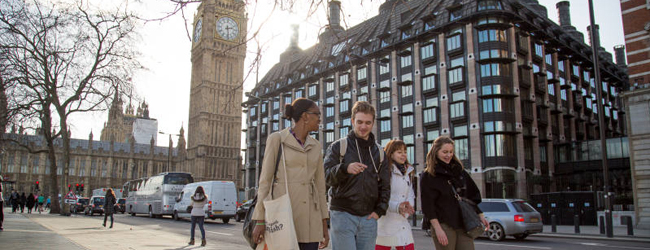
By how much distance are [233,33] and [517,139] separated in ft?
129

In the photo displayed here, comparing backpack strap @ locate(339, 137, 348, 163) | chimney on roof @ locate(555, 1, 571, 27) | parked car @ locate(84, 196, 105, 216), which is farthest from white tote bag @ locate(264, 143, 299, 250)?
→ chimney on roof @ locate(555, 1, 571, 27)

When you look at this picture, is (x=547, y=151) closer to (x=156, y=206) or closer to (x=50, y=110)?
(x=156, y=206)

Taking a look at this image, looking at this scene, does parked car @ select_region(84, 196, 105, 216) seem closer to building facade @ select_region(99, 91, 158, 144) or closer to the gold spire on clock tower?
the gold spire on clock tower

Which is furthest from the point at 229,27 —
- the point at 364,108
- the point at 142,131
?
the point at 142,131

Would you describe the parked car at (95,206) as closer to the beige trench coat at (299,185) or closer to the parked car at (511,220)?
the parked car at (511,220)

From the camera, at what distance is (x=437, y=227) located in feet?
14.3

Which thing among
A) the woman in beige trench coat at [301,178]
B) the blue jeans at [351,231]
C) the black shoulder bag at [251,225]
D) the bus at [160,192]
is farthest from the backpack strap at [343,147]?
the bus at [160,192]

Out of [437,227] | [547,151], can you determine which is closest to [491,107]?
[547,151]

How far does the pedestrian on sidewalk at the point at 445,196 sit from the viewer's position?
4449mm

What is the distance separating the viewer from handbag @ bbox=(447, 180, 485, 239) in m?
4.36

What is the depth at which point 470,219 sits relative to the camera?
4.41 m

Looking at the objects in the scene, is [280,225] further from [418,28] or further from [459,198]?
[418,28]

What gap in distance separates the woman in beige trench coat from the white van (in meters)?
20.4

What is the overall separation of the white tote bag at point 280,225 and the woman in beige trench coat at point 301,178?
11 cm
